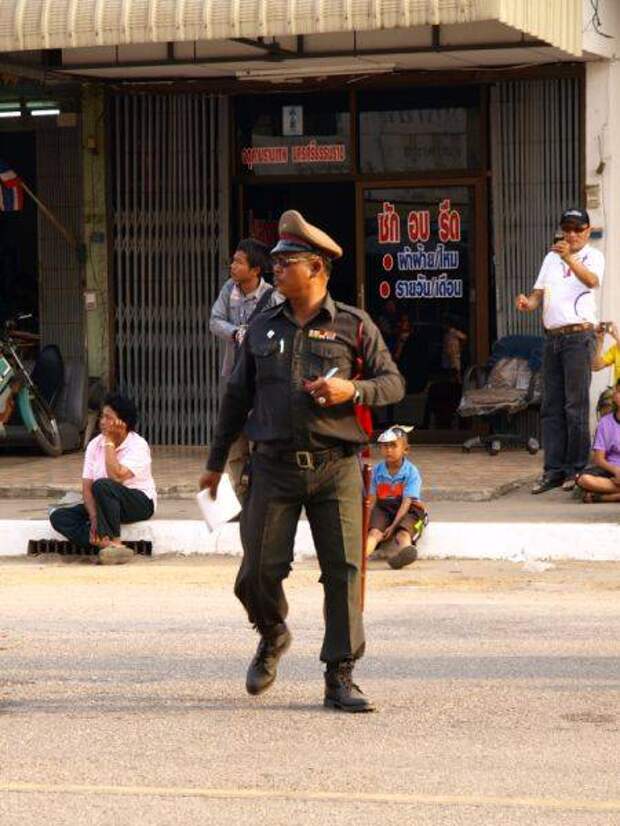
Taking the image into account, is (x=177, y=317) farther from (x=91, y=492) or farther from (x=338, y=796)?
(x=338, y=796)

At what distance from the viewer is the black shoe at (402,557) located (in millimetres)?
12695

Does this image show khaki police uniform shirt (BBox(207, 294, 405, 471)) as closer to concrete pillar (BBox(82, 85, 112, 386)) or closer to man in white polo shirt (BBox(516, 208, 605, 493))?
man in white polo shirt (BBox(516, 208, 605, 493))

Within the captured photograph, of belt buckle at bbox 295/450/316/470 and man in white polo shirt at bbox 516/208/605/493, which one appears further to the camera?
man in white polo shirt at bbox 516/208/605/493

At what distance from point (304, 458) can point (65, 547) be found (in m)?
5.92

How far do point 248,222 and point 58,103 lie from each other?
2025 mm

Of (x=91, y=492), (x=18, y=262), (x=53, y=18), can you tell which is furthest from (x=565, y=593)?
(x=18, y=262)

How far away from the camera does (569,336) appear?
1488 centimetres

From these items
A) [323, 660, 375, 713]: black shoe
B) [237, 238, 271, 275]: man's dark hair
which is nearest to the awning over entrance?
[237, 238, 271, 275]: man's dark hair

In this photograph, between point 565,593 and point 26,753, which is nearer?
point 26,753

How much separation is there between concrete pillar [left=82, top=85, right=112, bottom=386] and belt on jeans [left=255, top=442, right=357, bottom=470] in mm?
10882

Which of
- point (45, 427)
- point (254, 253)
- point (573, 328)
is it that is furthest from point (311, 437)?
point (45, 427)

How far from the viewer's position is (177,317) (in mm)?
18875

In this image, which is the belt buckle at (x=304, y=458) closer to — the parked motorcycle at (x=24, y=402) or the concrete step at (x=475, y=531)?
the concrete step at (x=475, y=531)

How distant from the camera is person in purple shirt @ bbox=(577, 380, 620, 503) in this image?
14.4 m
